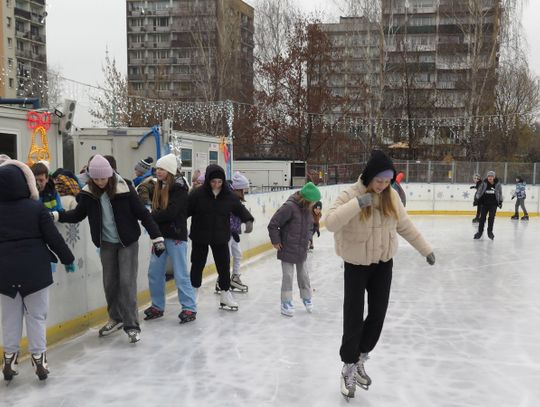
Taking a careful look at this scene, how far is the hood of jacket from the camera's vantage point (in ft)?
11.3

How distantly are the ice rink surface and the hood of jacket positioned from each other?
50.9 inches

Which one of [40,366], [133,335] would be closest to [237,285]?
[133,335]

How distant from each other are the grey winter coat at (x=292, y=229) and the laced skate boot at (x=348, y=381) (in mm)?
2029

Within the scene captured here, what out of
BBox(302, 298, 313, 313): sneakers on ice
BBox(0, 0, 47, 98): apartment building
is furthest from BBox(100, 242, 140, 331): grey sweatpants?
BBox(0, 0, 47, 98): apartment building

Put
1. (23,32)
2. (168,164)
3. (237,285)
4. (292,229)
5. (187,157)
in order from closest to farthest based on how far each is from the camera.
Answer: (168,164)
(292,229)
(237,285)
(187,157)
(23,32)

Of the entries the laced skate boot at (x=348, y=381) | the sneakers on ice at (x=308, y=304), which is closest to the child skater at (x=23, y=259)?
the laced skate boot at (x=348, y=381)

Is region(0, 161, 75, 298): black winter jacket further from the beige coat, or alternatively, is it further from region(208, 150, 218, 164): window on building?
region(208, 150, 218, 164): window on building

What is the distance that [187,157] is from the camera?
11.2 meters

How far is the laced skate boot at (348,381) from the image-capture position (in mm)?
3496

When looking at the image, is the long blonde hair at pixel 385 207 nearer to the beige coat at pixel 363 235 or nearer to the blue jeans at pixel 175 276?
the beige coat at pixel 363 235

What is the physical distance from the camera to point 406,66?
112 ft

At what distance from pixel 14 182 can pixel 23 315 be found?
3.08 ft

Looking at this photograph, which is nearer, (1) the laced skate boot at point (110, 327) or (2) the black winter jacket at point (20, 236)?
(2) the black winter jacket at point (20, 236)

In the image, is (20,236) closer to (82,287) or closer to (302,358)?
(82,287)
